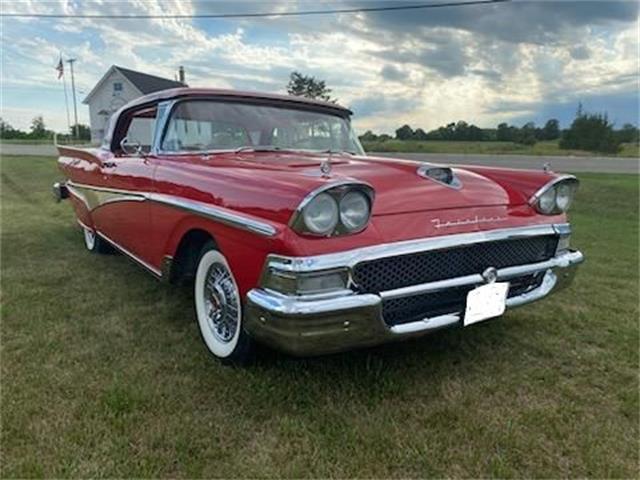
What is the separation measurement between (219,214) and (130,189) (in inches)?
62.7

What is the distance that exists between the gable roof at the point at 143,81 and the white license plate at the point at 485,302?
3541 cm

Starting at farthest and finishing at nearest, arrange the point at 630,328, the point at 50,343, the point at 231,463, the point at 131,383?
1. the point at 630,328
2. the point at 50,343
3. the point at 131,383
4. the point at 231,463

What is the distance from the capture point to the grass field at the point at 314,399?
219 centimetres

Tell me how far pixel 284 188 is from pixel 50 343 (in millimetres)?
1947

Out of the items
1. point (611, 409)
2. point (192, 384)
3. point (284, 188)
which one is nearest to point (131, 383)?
point (192, 384)

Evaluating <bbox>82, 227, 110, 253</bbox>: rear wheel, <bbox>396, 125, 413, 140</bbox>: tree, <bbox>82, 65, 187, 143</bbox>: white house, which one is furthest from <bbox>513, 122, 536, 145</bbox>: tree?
<bbox>82, 227, 110, 253</bbox>: rear wheel

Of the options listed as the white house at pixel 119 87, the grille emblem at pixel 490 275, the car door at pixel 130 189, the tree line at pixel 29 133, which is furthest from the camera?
the tree line at pixel 29 133

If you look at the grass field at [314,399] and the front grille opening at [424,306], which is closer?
Answer: the grass field at [314,399]

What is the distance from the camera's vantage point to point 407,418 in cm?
250

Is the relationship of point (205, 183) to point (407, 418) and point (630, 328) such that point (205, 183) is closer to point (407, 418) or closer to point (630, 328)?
point (407, 418)

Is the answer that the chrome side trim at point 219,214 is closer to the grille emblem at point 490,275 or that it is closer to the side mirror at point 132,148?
the side mirror at point 132,148

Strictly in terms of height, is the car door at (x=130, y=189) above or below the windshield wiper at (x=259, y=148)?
below

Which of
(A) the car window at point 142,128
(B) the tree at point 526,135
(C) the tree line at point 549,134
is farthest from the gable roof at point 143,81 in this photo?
(A) the car window at point 142,128

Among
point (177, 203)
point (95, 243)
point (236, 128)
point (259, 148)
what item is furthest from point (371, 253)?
point (95, 243)
